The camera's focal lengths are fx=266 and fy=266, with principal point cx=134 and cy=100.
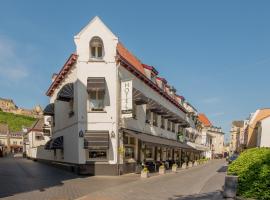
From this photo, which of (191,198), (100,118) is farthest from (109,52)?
(191,198)

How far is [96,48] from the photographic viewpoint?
2172cm

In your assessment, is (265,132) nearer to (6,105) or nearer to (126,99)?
(126,99)

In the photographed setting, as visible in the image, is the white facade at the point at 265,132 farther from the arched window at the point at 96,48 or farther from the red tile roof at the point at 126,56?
the arched window at the point at 96,48

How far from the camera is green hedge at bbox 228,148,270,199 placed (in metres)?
9.13

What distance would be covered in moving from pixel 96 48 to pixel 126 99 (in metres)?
4.88

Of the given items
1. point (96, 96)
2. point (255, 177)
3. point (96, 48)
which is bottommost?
point (255, 177)

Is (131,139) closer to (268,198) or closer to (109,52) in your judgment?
(109,52)

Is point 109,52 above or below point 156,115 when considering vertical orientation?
above

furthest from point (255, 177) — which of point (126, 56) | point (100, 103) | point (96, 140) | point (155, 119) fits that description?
point (155, 119)

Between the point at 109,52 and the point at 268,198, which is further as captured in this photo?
the point at 109,52

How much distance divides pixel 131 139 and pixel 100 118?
455 centimetres

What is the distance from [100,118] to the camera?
21.0 m

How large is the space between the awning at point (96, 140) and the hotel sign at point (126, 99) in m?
2.24

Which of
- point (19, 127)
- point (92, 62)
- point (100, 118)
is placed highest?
point (92, 62)
